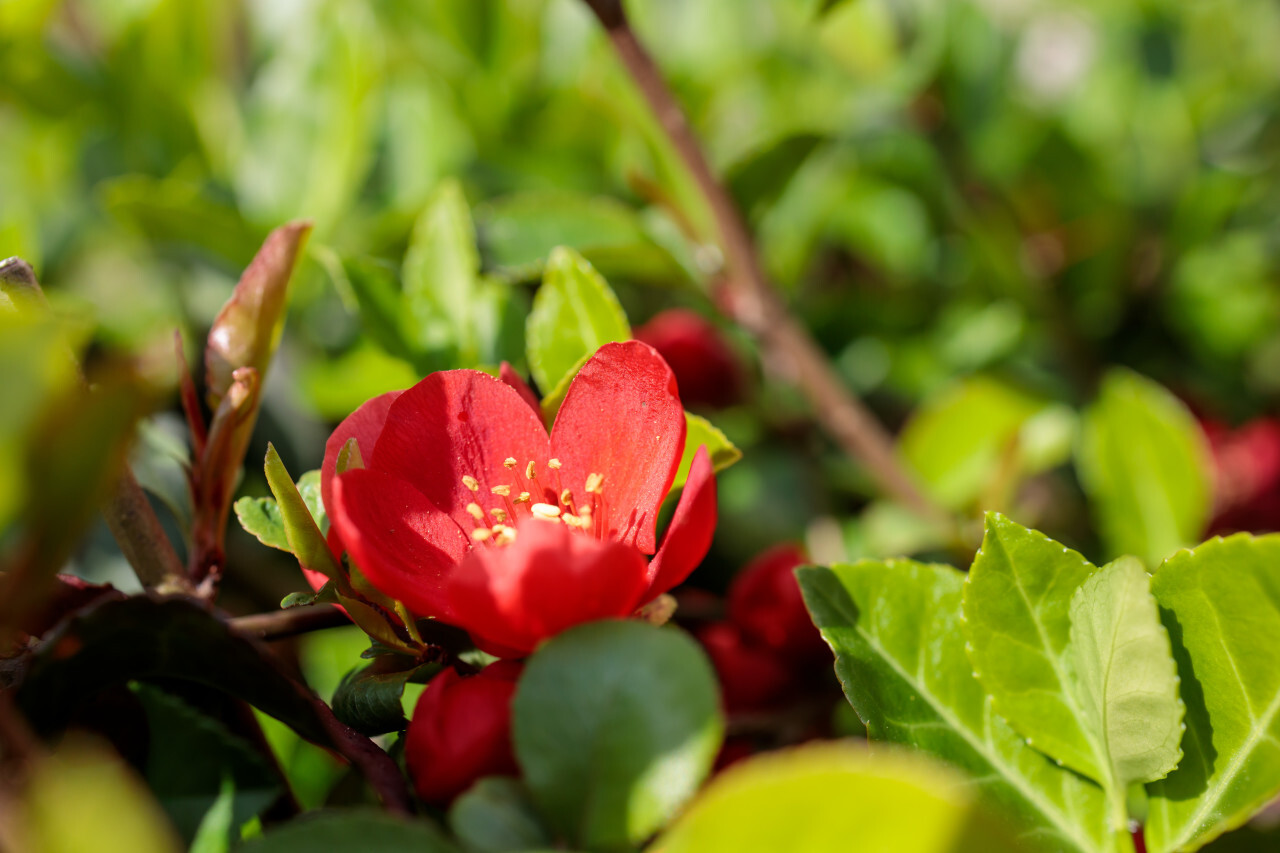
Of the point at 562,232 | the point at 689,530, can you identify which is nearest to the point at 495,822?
the point at 689,530

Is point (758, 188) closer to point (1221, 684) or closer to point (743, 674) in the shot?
point (743, 674)

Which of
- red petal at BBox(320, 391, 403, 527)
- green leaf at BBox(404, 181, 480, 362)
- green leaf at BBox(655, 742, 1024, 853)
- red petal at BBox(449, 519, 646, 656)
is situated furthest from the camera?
green leaf at BBox(404, 181, 480, 362)

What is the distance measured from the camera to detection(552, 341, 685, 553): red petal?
55 centimetres

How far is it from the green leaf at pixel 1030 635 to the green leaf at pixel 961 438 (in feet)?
2.17

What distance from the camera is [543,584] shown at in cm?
45

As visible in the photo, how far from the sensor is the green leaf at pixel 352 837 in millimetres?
372

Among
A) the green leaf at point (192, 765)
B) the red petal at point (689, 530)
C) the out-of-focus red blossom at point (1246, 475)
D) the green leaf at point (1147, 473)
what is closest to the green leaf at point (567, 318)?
the red petal at point (689, 530)

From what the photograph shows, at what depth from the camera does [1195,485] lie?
0.98m

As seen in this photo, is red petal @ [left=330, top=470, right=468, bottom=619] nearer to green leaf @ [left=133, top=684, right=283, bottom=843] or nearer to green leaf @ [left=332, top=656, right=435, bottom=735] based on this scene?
green leaf @ [left=332, top=656, right=435, bottom=735]

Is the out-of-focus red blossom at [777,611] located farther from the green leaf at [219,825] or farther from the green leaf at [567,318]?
the green leaf at [219,825]

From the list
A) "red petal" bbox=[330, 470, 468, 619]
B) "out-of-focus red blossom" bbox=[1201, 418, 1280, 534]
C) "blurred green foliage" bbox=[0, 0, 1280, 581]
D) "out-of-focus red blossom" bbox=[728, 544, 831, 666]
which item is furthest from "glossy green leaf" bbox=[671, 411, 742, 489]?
"out-of-focus red blossom" bbox=[1201, 418, 1280, 534]

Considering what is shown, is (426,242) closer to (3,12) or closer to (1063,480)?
(3,12)

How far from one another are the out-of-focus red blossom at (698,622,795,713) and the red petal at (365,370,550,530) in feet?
0.87

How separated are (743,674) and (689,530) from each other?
1.09 feet
